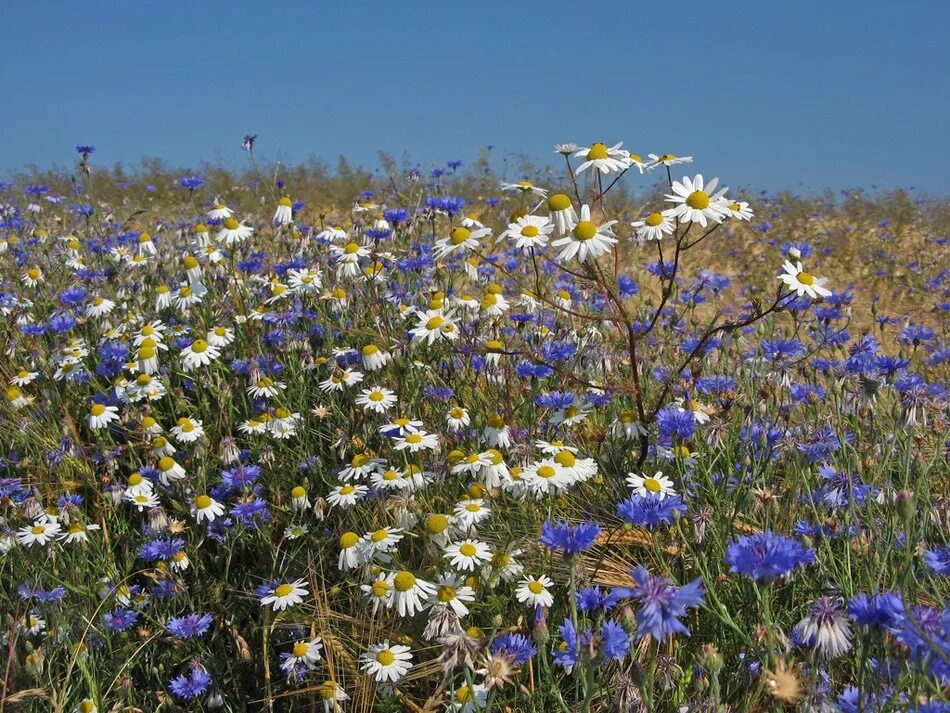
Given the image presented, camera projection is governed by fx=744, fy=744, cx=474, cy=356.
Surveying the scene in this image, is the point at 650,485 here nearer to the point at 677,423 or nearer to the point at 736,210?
the point at 677,423

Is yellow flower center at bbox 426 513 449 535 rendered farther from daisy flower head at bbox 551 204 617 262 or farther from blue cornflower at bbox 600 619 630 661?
daisy flower head at bbox 551 204 617 262

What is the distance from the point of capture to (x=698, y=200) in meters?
2.22

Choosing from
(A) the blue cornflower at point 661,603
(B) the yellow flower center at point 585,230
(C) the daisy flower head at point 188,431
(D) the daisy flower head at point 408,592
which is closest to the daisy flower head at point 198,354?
(C) the daisy flower head at point 188,431

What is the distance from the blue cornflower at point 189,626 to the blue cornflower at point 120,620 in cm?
13

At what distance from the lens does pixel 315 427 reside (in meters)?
3.24

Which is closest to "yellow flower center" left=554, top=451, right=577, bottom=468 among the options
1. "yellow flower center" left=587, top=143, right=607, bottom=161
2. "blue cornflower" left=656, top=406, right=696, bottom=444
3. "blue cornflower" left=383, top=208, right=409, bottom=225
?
"blue cornflower" left=656, top=406, right=696, bottom=444

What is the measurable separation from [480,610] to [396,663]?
335mm

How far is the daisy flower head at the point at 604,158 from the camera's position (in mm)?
2361

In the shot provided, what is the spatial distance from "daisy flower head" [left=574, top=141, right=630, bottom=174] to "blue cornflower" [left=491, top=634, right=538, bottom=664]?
143 centimetres

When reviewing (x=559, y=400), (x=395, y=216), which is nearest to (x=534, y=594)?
(x=559, y=400)

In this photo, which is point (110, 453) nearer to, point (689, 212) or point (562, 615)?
point (562, 615)

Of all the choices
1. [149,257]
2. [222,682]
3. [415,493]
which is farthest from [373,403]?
[149,257]

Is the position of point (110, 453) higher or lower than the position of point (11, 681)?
higher

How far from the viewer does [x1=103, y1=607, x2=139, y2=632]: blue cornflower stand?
7.80 feet
